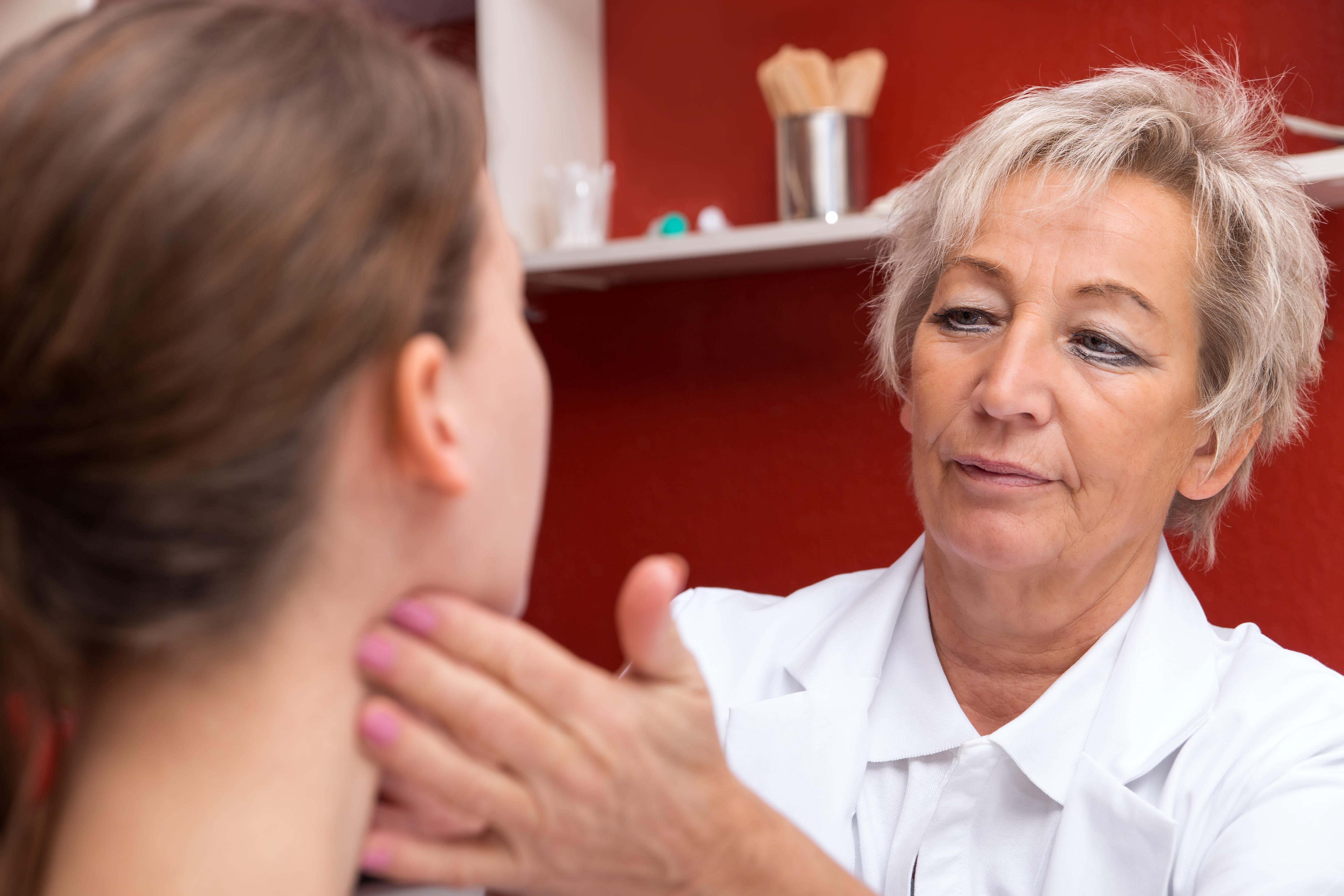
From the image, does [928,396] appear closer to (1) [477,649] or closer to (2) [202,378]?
(1) [477,649]

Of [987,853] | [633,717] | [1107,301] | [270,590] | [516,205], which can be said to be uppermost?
[516,205]

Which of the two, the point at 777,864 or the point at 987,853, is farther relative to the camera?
the point at 987,853

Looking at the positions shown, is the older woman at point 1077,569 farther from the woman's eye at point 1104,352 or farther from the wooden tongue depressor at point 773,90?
the wooden tongue depressor at point 773,90

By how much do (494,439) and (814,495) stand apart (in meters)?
1.36

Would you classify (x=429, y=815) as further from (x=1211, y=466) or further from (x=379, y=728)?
(x=1211, y=466)

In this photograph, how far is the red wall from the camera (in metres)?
1.66

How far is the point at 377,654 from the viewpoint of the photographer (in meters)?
0.62

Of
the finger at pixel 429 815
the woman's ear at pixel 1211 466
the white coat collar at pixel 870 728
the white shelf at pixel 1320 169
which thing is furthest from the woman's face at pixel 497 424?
the white shelf at pixel 1320 169

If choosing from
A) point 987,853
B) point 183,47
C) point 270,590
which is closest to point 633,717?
point 270,590

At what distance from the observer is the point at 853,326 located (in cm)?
192

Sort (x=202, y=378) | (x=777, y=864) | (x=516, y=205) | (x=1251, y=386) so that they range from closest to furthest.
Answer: (x=202, y=378) < (x=777, y=864) < (x=1251, y=386) < (x=516, y=205)

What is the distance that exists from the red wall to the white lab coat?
508 mm

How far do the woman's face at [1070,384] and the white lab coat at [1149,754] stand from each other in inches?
5.8

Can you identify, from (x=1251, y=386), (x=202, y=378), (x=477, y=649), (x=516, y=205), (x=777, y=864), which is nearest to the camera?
(x=202, y=378)
